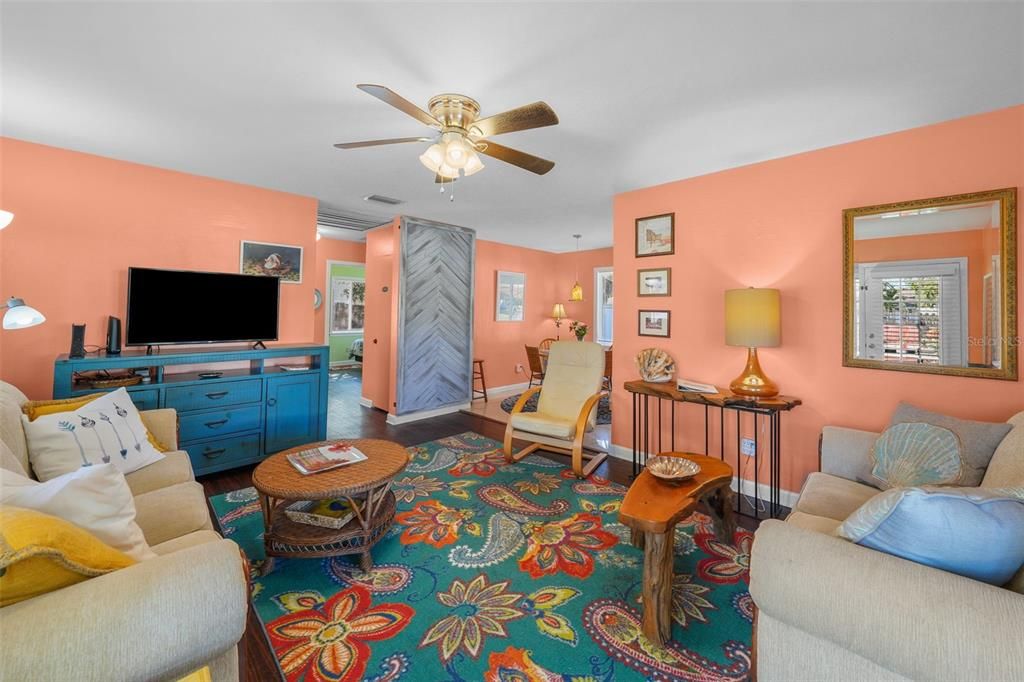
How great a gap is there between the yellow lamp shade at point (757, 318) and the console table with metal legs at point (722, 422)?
407 mm

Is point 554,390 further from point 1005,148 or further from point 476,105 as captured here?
point 1005,148

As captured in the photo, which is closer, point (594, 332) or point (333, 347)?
point (594, 332)

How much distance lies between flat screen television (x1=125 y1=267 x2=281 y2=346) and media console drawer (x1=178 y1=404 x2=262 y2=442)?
644 millimetres

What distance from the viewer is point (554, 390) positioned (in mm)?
3912

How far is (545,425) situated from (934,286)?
8.66ft

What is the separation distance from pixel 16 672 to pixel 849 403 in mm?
3719

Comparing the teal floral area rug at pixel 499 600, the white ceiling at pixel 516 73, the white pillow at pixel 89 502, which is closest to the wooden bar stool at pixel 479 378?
the teal floral area rug at pixel 499 600

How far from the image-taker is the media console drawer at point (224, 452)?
10.3ft

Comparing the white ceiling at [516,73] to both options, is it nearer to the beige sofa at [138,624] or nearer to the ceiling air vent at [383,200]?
the ceiling air vent at [383,200]

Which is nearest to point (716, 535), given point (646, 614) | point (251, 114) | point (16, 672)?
point (646, 614)

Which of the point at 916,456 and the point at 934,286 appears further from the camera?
the point at 934,286

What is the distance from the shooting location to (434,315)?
5250 millimetres

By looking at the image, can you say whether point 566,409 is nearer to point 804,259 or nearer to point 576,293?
point 804,259

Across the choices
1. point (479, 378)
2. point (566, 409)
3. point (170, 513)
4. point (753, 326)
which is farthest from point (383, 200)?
point (753, 326)
